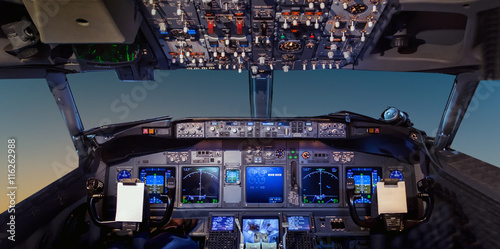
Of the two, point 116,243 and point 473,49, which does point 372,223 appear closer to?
point 473,49

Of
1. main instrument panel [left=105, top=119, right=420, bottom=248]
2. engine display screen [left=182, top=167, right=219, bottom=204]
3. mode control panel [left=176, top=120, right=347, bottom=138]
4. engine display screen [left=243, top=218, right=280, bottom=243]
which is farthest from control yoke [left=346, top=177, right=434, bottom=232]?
engine display screen [left=182, top=167, right=219, bottom=204]

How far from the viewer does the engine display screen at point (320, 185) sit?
3908 mm

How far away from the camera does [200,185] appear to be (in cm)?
393

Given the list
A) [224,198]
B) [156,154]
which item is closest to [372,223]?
[224,198]

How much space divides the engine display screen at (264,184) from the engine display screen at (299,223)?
26 cm

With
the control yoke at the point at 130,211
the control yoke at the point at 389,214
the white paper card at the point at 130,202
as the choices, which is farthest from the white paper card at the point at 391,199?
the white paper card at the point at 130,202

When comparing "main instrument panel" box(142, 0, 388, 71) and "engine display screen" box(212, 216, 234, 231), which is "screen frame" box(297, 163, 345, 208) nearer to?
"engine display screen" box(212, 216, 234, 231)

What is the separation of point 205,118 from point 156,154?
2.62 ft

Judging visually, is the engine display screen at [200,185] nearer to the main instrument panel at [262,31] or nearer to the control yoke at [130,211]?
the control yoke at [130,211]

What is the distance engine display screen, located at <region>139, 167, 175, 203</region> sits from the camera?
3893 mm

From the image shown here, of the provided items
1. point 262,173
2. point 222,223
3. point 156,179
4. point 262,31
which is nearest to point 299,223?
point 262,173

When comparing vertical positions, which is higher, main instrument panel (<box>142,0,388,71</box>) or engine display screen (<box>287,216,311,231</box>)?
main instrument panel (<box>142,0,388,71</box>)

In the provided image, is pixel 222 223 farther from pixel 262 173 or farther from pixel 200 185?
pixel 262 173

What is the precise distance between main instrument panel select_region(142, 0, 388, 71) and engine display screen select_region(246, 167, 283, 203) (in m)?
1.25
